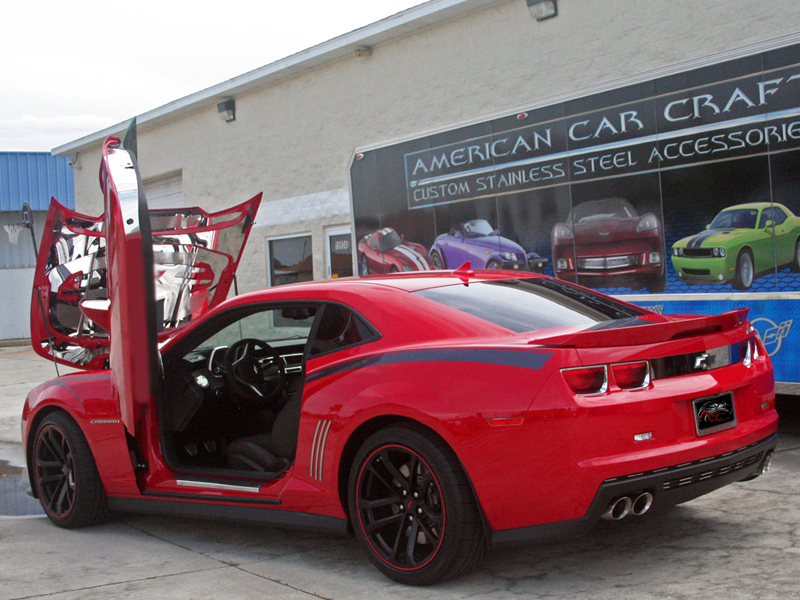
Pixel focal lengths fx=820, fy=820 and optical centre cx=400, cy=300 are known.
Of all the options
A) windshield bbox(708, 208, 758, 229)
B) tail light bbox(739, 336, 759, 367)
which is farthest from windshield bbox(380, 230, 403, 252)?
tail light bbox(739, 336, 759, 367)

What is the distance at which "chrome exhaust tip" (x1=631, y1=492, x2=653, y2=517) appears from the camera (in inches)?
131

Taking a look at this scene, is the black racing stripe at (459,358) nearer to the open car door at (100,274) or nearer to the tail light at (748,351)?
the tail light at (748,351)

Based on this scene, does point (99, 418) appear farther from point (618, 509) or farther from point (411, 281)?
point (618, 509)

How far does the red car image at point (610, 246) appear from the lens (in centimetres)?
665

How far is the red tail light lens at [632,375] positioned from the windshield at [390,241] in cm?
601

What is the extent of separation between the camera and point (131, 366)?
1.19 meters

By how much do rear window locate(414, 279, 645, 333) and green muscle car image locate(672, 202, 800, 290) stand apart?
1922mm

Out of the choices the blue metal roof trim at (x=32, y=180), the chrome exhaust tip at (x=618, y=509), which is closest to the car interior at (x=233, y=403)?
the chrome exhaust tip at (x=618, y=509)

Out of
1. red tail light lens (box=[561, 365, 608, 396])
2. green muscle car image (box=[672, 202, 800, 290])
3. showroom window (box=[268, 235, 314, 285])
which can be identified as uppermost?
showroom window (box=[268, 235, 314, 285])

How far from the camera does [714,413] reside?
3.54 metres

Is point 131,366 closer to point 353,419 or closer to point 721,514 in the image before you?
point 353,419

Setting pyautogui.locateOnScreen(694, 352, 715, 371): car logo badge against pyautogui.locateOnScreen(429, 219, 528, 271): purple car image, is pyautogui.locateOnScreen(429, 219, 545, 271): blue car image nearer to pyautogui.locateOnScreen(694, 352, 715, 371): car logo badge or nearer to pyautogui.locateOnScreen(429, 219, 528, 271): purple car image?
pyautogui.locateOnScreen(429, 219, 528, 271): purple car image

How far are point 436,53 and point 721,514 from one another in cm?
874

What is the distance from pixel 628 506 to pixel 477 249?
5152 mm
